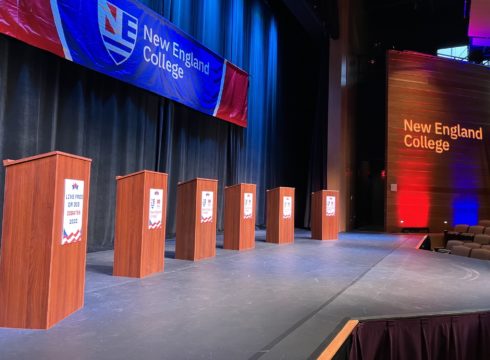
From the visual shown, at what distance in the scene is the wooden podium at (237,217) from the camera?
5910 millimetres

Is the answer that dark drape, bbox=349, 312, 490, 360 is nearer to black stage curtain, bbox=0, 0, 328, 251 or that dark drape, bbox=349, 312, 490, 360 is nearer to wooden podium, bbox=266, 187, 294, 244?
black stage curtain, bbox=0, 0, 328, 251

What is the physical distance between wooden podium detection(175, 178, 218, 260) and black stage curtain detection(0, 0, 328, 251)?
135 cm

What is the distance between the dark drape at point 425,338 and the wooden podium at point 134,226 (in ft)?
6.55

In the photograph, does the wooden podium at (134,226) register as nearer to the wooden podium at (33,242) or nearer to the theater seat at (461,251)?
the wooden podium at (33,242)

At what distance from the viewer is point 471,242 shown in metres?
7.41

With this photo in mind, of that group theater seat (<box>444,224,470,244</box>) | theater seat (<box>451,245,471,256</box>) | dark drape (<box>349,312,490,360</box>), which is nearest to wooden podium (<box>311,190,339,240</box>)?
theater seat (<box>451,245,471,256</box>)

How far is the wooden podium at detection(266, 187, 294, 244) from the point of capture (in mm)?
6910

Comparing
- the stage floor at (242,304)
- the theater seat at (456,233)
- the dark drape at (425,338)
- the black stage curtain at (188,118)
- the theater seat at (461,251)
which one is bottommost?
the dark drape at (425,338)

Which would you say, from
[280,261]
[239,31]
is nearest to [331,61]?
[239,31]

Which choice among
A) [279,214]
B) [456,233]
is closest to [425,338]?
[279,214]

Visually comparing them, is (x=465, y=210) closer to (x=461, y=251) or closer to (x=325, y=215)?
(x=325, y=215)

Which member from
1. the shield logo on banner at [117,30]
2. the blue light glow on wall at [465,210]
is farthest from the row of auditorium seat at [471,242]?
the shield logo on banner at [117,30]

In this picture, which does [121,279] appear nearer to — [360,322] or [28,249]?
[28,249]

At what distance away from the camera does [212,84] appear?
7352 millimetres
